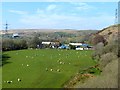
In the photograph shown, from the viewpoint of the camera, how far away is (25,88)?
45.8m

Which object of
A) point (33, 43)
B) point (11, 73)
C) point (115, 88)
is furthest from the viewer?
point (33, 43)

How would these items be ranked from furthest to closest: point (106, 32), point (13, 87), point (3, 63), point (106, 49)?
point (106, 32) < point (3, 63) < point (106, 49) < point (13, 87)

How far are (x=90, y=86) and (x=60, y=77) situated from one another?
96.3 feet

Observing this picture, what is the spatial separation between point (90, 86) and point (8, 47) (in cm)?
9811

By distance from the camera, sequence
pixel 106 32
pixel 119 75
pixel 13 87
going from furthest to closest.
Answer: pixel 106 32
pixel 13 87
pixel 119 75

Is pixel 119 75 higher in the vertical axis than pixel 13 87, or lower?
higher

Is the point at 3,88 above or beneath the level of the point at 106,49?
beneath

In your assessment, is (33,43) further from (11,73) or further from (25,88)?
(25,88)

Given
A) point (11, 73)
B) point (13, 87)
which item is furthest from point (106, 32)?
point (13, 87)

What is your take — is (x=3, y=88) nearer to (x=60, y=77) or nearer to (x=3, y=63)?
(x=60, y=77)

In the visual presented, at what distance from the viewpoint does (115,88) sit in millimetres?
25547

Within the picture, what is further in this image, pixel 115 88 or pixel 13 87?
pixel 13 87

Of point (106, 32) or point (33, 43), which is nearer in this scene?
point (33, 43)

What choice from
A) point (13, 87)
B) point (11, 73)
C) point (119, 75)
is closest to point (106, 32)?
point (11, 73)
